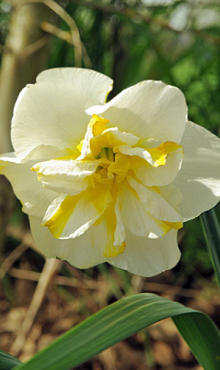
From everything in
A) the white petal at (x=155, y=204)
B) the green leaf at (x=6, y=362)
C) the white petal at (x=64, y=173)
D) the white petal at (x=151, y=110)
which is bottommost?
the green leaf at (x=6, y=362)

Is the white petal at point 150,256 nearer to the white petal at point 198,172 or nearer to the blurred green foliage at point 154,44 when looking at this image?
the white petal at point 198,172

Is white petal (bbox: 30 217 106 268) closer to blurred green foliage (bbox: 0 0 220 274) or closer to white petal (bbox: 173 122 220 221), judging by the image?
white petal (bbox: 173 122 220 221)

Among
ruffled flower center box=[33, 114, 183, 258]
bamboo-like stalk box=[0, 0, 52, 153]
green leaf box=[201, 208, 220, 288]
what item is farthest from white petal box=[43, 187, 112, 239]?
bamboo-like stalk box=[0, 0, 52, 153]

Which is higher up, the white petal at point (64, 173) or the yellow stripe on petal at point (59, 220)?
the white petal at point (64, 173)

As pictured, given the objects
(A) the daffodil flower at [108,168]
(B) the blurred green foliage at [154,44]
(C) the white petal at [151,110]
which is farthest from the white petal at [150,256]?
(B) the blurred green foliage at [154,44]

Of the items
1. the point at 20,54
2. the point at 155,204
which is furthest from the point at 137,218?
the point at 20,54

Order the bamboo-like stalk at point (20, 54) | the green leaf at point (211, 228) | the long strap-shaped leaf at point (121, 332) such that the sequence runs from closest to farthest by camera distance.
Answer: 1. the long strap-shaped leaf at point (121, 332)
2. the green leaf at point (211, 228)
3. the bamboo-like stalk at point (20, 54)

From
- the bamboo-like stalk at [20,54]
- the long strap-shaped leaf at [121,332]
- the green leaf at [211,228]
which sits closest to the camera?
the long strap-shaped leaf at [121,332]
